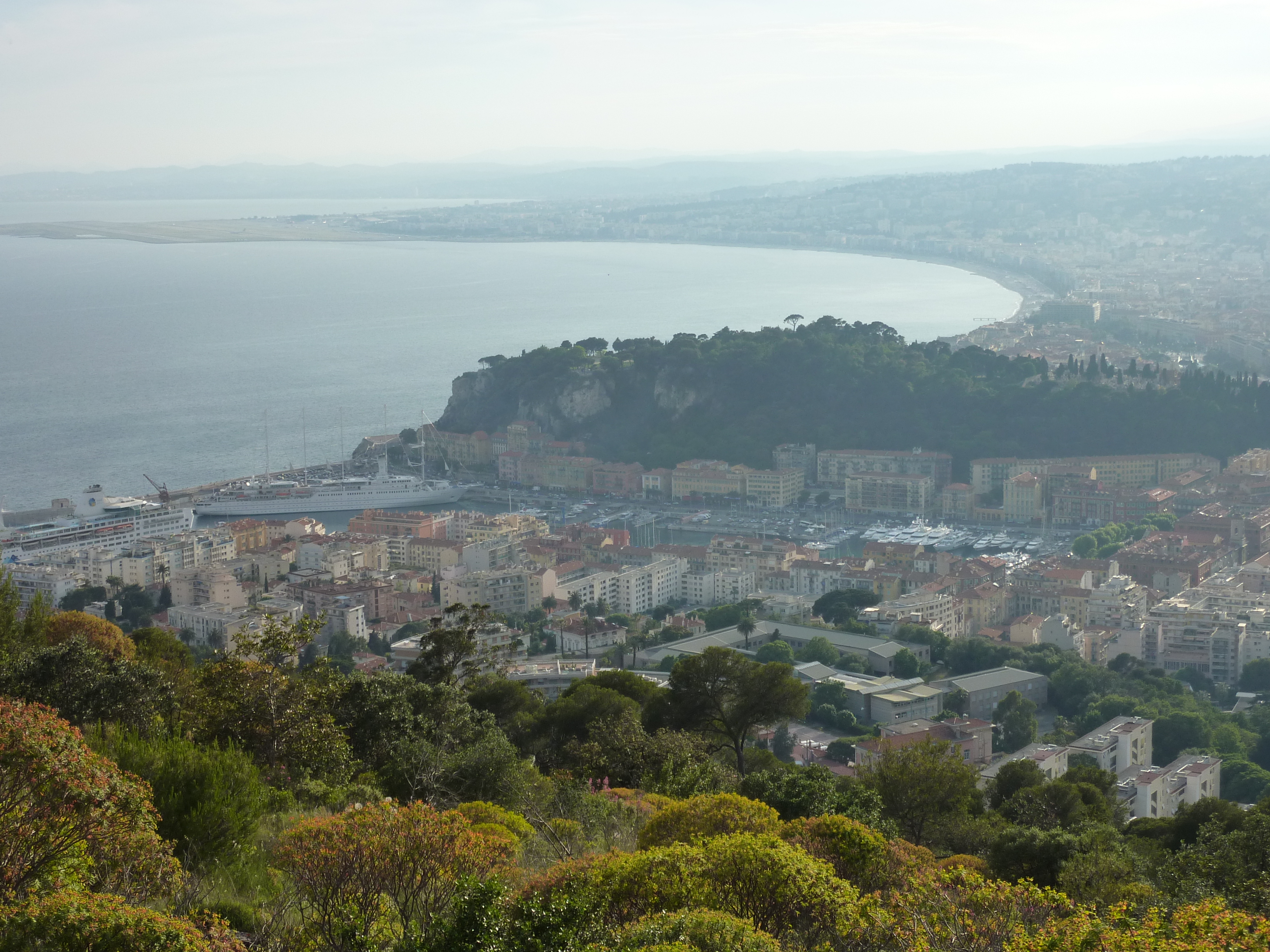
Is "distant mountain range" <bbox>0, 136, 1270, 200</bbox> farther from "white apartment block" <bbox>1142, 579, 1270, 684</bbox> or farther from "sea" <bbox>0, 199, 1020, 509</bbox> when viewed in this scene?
"white apartment block" <bbox>1142, 579, 1270, 684</bbox>

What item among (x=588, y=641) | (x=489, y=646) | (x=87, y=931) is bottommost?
(x=588, y=641)

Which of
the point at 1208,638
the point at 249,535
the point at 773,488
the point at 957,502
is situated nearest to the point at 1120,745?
the point at 1208,638

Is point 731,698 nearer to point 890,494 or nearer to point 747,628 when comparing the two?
point 747,628

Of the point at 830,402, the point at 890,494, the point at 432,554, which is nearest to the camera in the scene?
the point at 432,554

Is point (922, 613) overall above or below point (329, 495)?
above

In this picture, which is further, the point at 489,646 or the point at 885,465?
the point at 885,465

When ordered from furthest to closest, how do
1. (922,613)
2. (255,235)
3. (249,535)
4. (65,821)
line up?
1. (255,235)
2. (249,535)
3. (922,613)
4. (65,821)

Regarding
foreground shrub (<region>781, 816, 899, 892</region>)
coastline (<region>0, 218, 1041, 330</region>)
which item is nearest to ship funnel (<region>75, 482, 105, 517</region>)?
foreground shrub (<region>781, 816, 899, 892</region>)

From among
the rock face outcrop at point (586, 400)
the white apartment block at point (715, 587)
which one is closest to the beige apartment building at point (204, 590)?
the white apartment block at point (715, 587)

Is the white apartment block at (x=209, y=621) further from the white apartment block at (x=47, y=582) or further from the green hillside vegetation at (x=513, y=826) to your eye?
the green hillside vegetation at (x=513, y=826)
